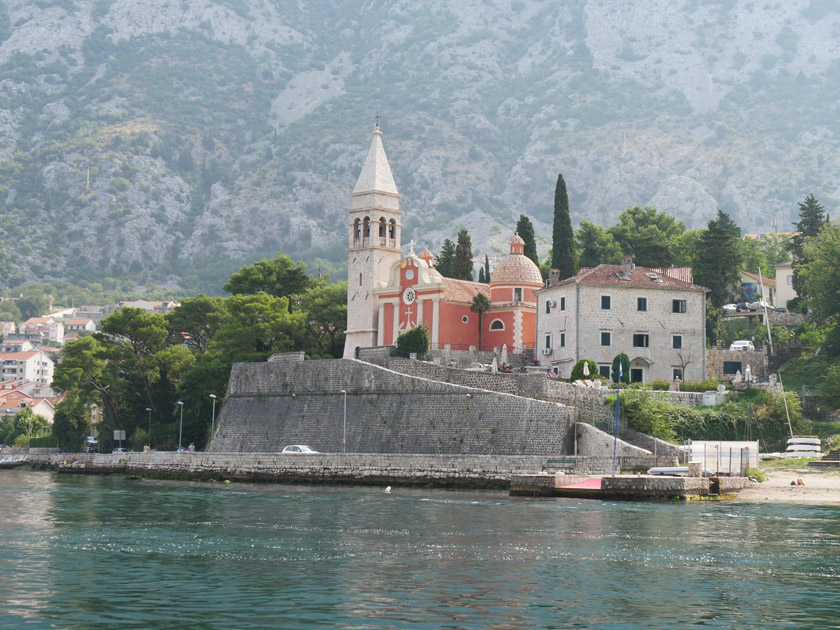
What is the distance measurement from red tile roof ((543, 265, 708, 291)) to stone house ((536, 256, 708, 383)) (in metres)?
0.06

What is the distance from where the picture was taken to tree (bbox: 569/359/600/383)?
63.2 metres

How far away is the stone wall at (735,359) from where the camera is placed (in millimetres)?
69625

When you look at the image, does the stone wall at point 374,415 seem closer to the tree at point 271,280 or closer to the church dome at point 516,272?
the church dome at point 516,272

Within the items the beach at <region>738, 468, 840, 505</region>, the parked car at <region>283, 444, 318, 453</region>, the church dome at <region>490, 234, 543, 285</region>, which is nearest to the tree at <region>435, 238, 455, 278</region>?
the church dome at <region>490, 234, 543, 285</region>

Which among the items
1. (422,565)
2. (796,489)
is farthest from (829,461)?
(422,565)

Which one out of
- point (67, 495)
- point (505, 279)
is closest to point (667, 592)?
point (67, 495)

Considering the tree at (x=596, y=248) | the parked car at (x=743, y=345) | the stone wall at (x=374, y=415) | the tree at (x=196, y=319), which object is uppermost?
the tree at (x=596, y=248)

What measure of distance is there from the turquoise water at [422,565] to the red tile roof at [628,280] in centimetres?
2572

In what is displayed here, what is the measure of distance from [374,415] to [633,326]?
54.1 ft

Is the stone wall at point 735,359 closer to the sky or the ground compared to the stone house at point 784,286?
closer to the ground

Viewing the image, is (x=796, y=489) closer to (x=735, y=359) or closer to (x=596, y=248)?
(x=735, y=359)

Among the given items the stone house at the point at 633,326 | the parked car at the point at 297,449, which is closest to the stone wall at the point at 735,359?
the stone house at the point at 633,326

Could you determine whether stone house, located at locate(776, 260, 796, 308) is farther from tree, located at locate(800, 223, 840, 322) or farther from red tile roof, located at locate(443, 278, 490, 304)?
red tile roof, located at locate(443, 278, 490, 304)

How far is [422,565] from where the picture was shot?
2878 centimetres
